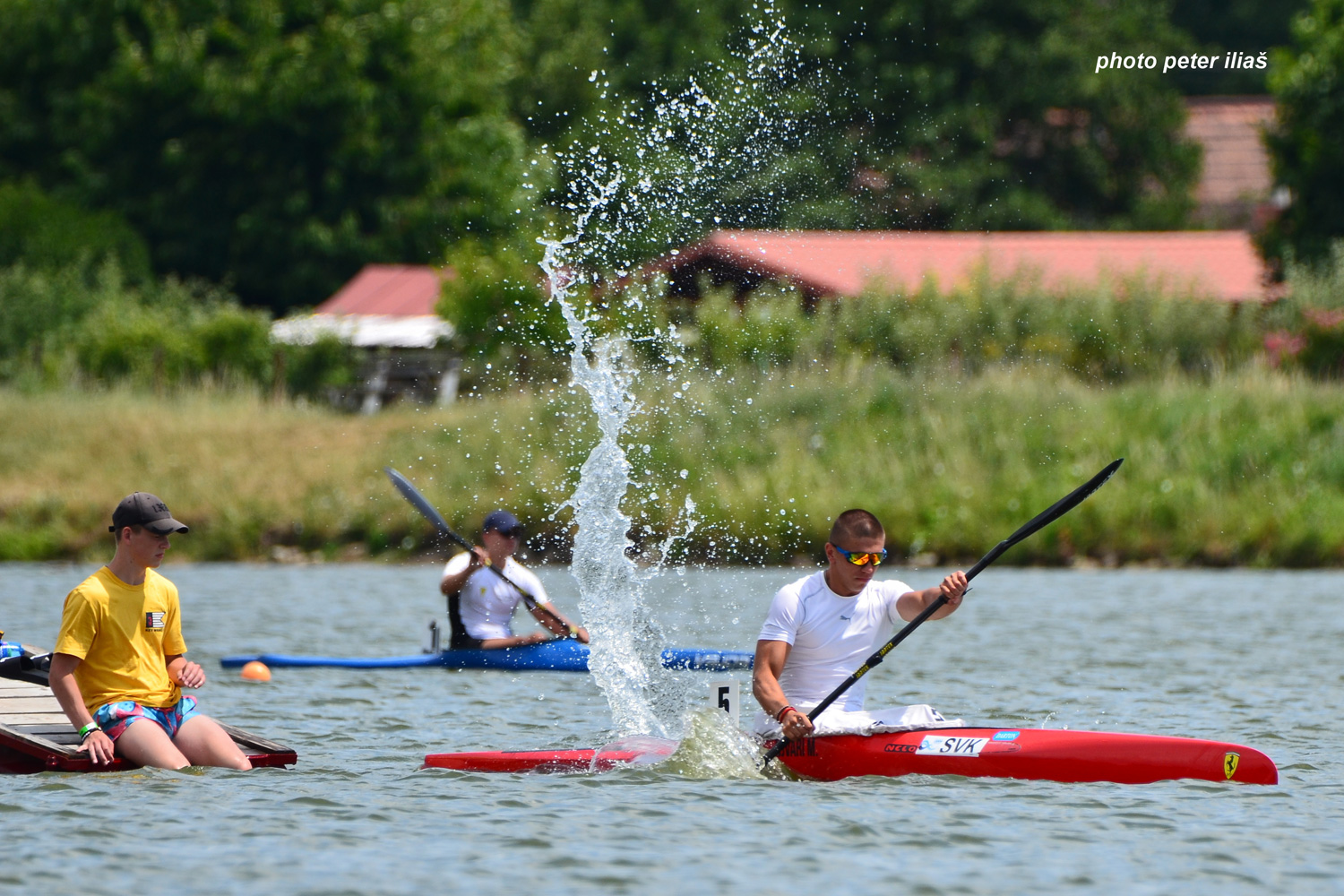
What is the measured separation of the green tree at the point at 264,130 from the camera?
153ft

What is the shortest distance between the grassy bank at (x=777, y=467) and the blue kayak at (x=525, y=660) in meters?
10.9

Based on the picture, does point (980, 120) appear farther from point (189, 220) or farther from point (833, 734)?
point (833, 734)

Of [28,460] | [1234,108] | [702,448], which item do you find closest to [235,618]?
[702,448]

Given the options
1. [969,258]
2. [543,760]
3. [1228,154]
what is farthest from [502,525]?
[1228,154]

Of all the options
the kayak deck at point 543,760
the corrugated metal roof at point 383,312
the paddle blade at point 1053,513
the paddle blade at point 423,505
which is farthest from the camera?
the corrugated metal roof at point 383,312

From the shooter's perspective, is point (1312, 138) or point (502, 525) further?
point (1312, 138)

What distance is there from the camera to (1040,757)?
31.7 ft

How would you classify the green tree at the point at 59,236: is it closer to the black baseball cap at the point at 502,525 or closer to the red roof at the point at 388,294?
the red roof at the point at 388,294

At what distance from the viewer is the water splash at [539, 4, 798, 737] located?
1305 centimetres

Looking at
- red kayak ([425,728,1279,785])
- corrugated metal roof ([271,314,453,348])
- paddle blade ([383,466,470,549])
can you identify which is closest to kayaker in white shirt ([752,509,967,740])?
red kayak ([425,728,1279,785])

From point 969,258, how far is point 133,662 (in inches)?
1273

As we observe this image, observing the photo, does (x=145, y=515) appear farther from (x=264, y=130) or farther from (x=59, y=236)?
(x=264, y=130)

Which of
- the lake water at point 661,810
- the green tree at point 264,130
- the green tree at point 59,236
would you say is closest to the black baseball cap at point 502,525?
the lake water at point 661,810

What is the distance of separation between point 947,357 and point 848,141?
1785cm
